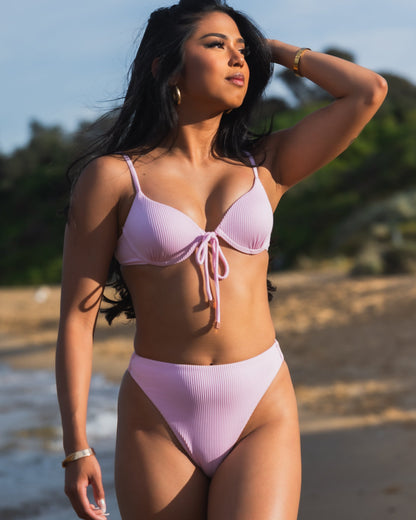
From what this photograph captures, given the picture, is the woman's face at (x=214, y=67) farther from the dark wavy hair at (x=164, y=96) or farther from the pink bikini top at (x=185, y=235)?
the pink bikini top at (x=185, y=235)

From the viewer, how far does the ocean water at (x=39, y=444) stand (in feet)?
19.5

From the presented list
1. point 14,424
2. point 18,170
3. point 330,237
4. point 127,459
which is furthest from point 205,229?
point 18,170

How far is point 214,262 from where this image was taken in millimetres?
2352

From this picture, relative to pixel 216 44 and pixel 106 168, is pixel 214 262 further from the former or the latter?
pixel 216 44

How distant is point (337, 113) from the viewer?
8.65 feet

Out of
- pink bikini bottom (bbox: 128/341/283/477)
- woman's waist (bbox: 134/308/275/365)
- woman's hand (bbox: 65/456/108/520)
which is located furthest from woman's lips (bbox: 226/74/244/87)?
woman's hand (bbox: 65/456/108/520)

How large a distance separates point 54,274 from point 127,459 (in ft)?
103

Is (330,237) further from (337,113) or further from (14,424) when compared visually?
(337,113)

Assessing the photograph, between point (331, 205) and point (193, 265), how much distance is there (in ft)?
79.2

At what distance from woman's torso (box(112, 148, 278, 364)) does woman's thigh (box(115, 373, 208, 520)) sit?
185mm

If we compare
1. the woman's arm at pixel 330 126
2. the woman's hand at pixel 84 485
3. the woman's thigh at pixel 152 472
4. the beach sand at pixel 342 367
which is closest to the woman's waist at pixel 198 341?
the woman's thigh at pixel 152 472

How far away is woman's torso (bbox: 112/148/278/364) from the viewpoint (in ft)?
7.73

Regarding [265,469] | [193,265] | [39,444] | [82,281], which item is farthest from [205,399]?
[39,444]

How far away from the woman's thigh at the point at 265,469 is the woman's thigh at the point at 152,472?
72 millimetres
